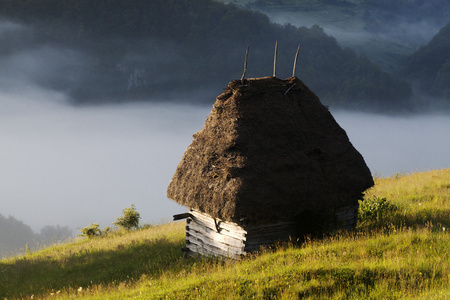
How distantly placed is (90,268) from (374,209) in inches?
423

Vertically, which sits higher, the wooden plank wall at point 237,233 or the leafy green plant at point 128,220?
the wooden plank wall at point 237,233

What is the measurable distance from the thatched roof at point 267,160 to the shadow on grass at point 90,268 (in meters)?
2.61

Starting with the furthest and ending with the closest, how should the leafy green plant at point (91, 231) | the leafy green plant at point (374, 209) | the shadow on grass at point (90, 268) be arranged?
the leafy green plant at point (91, 231) → the leafy green plant at point (374, 209) → the shadow on grass at point (90, 268)

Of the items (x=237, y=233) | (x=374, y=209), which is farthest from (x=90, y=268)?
(x=374, y=209)

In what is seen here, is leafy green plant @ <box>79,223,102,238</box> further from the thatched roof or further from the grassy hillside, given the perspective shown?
the thatched roof

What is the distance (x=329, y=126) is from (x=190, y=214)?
219 inches

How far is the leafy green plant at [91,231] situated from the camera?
78.7 ft

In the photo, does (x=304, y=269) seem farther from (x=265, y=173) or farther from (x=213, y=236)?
(x=213, y=236)

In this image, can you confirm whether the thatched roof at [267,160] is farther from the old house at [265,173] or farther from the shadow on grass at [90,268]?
the shadow on grass at [90,268]

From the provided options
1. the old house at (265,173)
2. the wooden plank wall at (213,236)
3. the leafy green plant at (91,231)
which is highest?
the old house at (265,173)

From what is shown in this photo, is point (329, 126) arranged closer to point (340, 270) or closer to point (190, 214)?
point (190, 214)

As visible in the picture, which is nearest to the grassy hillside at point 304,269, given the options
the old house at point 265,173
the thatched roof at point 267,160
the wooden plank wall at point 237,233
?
the wooden plank wall at point 237,233

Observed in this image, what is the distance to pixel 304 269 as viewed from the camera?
30.5 feet

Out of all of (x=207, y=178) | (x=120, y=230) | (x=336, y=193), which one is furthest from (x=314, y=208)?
(x=120, y=230)
